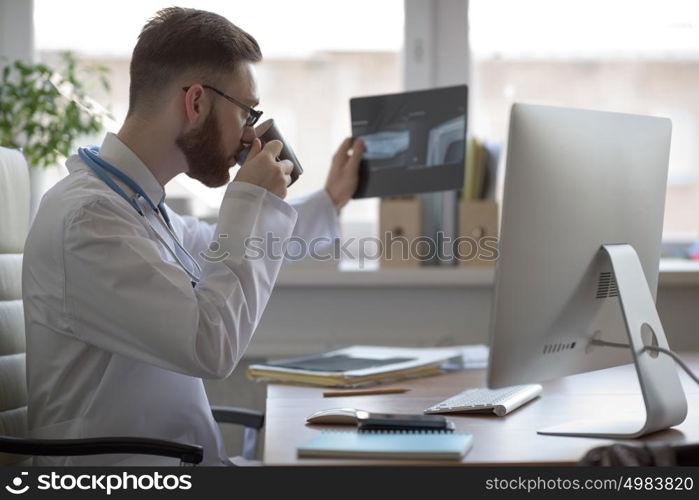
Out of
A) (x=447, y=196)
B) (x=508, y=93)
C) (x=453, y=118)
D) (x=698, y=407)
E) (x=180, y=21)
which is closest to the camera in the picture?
(x=698, y=407)

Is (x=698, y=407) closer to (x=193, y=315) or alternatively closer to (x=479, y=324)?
(x=193, y=315)

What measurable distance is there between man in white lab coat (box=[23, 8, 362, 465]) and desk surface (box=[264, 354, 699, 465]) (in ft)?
0.53

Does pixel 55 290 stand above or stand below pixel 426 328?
above

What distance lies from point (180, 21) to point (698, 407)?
110 cm

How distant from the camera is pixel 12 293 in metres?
1.64

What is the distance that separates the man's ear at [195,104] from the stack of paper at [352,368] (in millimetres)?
510

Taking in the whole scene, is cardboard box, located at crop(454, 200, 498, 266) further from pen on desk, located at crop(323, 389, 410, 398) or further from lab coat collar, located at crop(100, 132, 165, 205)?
lab coat collar, located at crop(100, 132, 165, 205)

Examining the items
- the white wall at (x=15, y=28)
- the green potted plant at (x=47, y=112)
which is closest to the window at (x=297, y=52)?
the white wall at (x=15, y=28)

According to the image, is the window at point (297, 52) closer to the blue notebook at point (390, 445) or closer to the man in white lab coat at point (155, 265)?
the man in white lab coat at point (155, 265)

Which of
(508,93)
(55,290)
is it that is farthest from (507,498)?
(508,93)

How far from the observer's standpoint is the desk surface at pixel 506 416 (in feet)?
3.67

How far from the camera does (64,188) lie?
58.0 inches

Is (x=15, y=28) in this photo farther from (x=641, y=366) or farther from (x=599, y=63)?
(x=641, y=366)

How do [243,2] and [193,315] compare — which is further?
[243,2]
